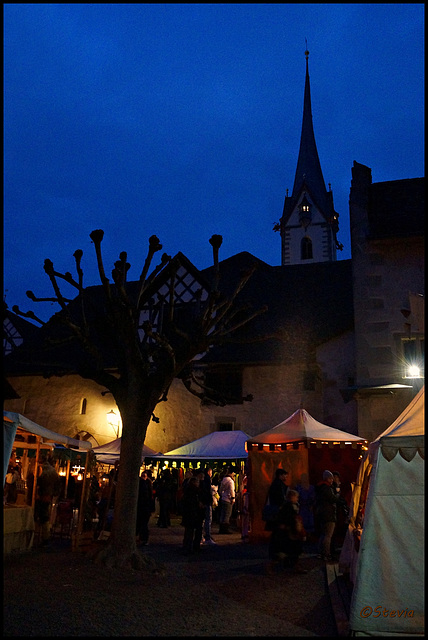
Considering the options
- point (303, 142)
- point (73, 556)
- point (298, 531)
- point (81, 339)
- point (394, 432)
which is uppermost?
point (303, 142)

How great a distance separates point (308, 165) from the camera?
4653 centimetres

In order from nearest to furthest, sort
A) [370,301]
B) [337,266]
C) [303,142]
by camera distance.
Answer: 1. [370,301]
2. [337,266]
3. [303,142]

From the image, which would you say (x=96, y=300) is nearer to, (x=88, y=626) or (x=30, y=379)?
(x=30, y=379)

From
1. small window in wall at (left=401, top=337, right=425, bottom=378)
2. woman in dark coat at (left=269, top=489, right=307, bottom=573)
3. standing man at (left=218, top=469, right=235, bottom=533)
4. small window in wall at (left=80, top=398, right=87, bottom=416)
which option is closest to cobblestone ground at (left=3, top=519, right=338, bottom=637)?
woman in dark coat at (left=269, top=489, right=307, bottom=573)

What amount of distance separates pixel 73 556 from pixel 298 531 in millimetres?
4118

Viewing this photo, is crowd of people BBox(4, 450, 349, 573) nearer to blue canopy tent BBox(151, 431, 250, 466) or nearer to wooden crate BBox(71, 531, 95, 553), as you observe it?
wooden crate BBox(71, 531, 95, 553)

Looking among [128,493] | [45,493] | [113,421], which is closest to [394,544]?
[128,493]

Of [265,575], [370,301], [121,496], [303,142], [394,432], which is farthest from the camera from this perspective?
[303,142]

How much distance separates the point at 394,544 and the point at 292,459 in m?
8.05

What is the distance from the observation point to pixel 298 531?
342 inches

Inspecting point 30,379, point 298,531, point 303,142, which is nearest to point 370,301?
point 298,531

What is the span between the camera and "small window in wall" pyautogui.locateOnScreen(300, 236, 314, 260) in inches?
1656

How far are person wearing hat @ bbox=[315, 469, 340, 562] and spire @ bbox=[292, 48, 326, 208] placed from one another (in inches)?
1425

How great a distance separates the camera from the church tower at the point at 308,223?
4200 centimetres
